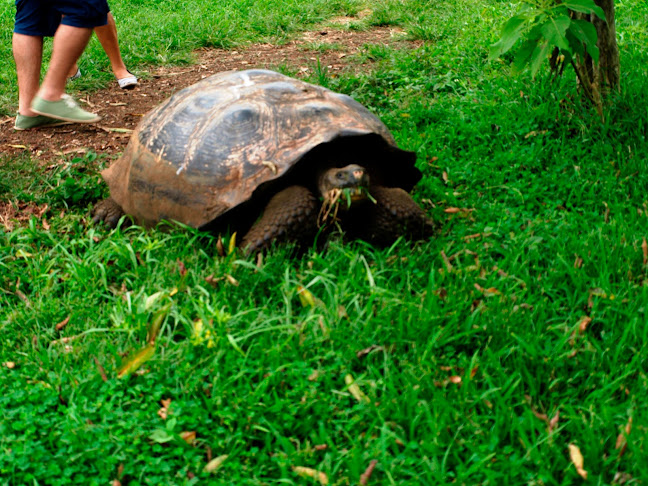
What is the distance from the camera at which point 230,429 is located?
85.8 inches

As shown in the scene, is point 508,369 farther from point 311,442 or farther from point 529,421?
point 311,442

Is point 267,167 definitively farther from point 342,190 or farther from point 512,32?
point 512,32

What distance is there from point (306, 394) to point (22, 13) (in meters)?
4.07

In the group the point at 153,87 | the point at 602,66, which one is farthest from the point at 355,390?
the point at 153,87

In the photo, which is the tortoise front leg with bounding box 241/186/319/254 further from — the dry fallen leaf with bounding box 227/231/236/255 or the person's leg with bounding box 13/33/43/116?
the person's leg with bounding box 13/33/43/116

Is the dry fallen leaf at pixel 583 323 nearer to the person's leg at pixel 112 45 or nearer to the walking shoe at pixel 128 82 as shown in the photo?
the person's leg at pixel 112 45

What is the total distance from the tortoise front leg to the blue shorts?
2.57 meters

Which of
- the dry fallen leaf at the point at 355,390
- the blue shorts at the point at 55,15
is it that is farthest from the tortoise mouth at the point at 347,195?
the blue shorts at the point at 55,15

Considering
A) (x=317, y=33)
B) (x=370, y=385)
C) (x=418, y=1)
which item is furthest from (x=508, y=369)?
(x=418, y=1)

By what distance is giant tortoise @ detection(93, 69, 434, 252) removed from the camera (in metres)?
3.10

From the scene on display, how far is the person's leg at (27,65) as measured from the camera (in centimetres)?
498

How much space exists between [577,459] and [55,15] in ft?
15.5

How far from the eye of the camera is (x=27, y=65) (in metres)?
5.02

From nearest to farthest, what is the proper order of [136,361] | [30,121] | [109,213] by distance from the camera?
1. [136,361]
2. [109,213]
3. [30,121]
